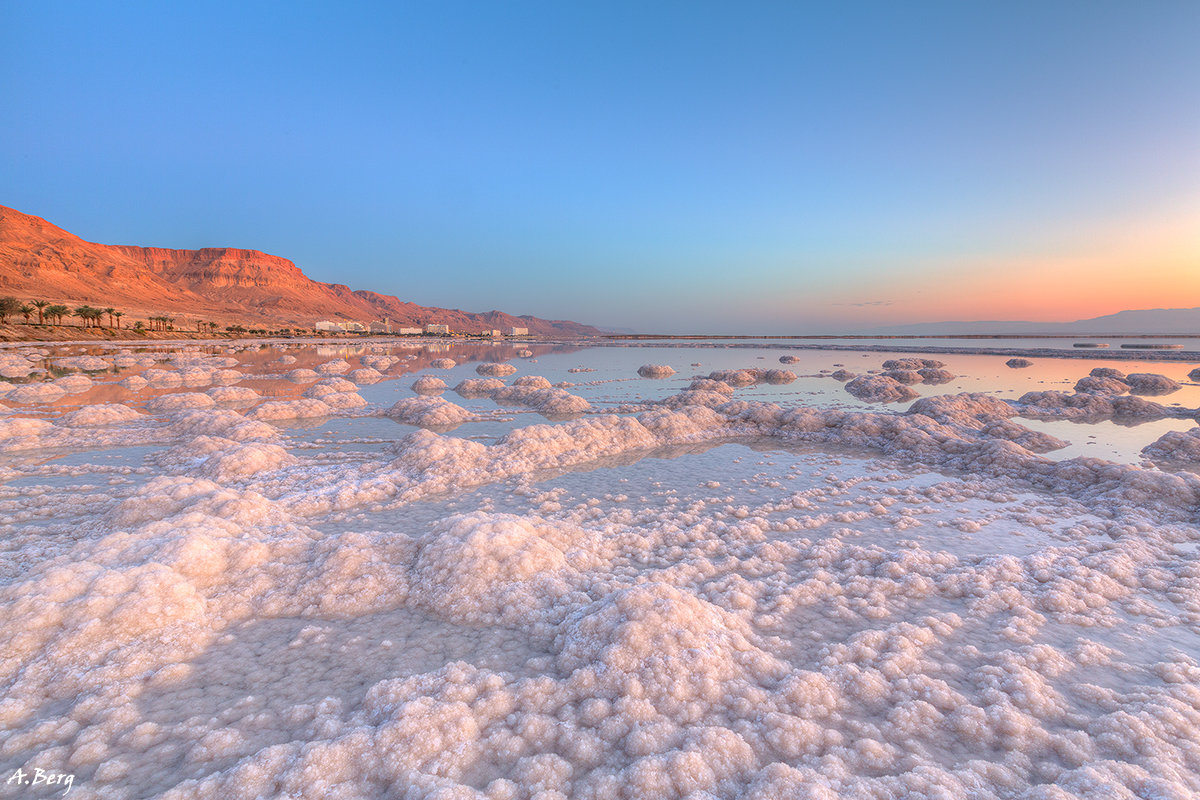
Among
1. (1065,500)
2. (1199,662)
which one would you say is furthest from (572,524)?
(1065,500)

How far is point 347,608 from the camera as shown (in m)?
5.09

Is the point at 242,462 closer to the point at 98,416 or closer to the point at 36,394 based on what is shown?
the point at 98,416

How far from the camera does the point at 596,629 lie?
425 cm

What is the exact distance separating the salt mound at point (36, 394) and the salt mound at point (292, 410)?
8916mm

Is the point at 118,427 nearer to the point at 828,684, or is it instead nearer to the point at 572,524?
the point at 572,524

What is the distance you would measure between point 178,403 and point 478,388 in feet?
35.1

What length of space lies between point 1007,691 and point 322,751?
4.98 metres

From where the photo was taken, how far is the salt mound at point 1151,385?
77.0ft

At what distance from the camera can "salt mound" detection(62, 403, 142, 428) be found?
13430 millimetres

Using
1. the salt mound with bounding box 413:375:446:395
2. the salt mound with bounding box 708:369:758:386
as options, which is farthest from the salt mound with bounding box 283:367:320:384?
the salt mound with bounding box 708:369:758:386

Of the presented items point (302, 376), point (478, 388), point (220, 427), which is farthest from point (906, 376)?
point (302, 376)

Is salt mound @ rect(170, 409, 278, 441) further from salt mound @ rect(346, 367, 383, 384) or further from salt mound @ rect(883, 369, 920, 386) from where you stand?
salt mound @ rect(883, 369, 920, 386)

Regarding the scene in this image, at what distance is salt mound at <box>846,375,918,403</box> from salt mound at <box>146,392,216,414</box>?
2595cm
